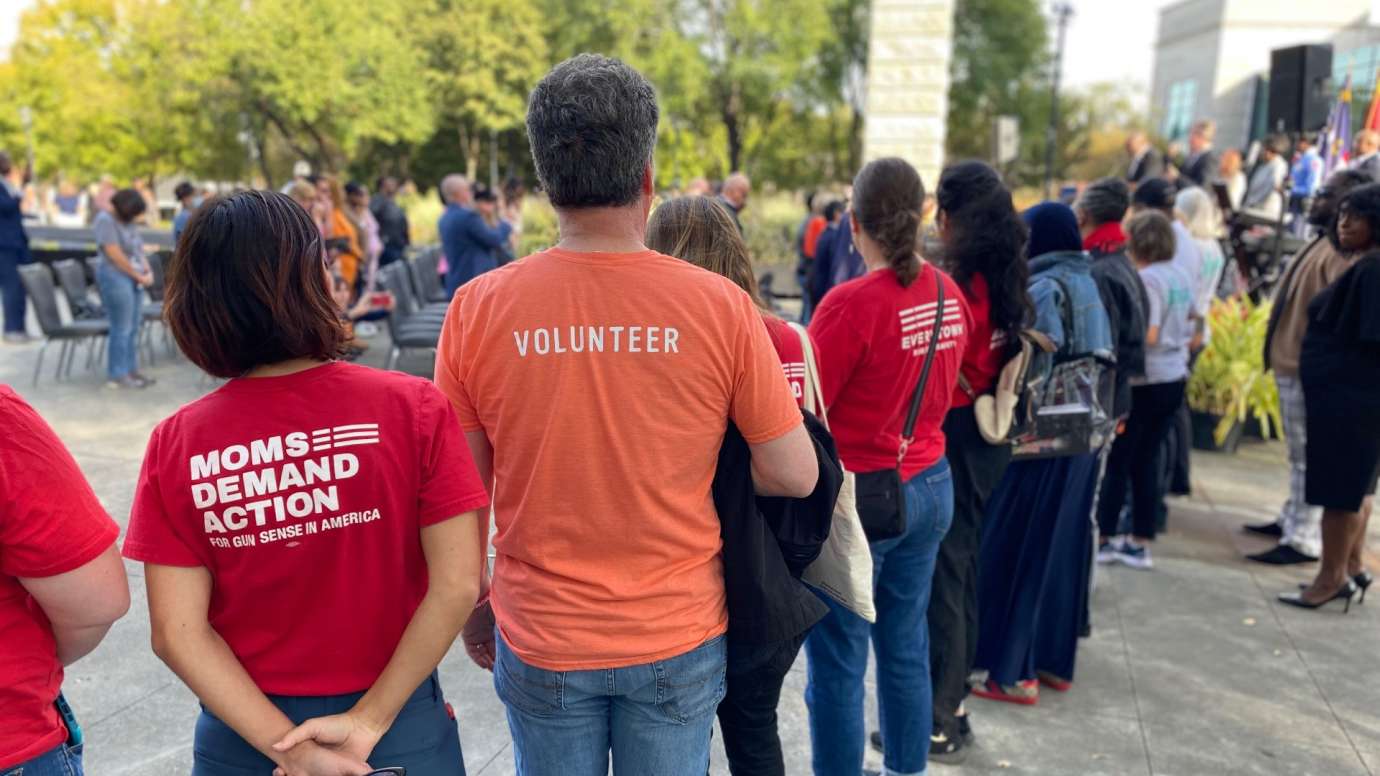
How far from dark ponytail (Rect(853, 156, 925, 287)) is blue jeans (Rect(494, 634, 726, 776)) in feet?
4.13

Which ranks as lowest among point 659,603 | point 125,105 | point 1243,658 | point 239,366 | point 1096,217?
point 1243,658

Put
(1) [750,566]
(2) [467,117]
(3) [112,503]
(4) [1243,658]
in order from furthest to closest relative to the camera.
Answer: (2) [467,117] → (3) [112,503] → (4) [1243,658] → (1) [750,566]

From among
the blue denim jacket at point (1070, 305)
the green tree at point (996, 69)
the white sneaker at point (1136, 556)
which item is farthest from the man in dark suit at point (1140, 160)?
the green tree at point (996, 69)

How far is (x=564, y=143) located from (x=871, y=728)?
8.77 feet

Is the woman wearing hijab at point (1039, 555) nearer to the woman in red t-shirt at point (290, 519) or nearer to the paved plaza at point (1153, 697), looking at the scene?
the paved plaza at point (1153, 697)

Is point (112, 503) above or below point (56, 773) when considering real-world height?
below

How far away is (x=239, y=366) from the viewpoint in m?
1.51

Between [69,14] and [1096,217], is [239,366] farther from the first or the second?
[69,14]

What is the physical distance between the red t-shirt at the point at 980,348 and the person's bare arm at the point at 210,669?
224cm

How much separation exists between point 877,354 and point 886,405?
147 millimetres

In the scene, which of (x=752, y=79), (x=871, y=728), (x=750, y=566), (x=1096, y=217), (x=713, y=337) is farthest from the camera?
(x=752, y=79)

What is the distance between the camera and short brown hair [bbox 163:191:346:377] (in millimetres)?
1462

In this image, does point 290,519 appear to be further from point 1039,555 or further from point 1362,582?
point 1362,582

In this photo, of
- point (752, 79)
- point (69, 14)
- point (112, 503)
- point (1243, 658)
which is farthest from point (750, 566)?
point (69, 14)
